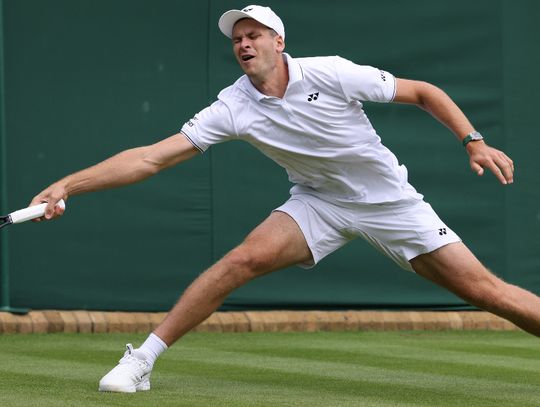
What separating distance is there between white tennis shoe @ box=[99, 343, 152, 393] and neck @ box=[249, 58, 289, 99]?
1291mm

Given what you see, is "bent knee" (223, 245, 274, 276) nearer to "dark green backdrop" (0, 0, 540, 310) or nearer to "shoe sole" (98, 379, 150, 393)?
"shoe sole" (98, 379, 150, 393)

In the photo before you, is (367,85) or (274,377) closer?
(367,85)

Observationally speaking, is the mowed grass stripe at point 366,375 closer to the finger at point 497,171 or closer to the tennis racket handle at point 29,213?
the finger at point 497,171

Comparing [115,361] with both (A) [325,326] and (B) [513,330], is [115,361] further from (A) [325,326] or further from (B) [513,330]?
(B) [513,330]

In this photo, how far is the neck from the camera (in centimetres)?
657

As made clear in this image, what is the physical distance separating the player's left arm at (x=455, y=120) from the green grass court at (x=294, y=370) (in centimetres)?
98

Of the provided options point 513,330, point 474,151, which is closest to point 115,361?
point 474,151

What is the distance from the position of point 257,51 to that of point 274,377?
5.60 feet

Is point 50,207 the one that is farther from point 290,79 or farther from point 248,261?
point 290,79

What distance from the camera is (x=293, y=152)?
663 cm

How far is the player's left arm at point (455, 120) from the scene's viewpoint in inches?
243

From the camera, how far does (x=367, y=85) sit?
659cm

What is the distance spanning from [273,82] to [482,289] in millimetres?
1309

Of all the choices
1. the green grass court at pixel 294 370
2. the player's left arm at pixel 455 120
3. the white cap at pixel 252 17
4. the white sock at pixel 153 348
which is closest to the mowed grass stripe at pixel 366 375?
the green grass court at pixel 294 370
